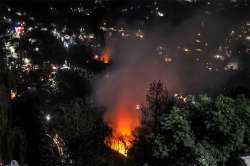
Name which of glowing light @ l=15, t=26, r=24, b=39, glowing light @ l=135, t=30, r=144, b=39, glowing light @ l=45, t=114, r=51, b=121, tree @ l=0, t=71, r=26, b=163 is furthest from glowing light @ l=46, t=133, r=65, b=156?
glowing light @ l=135, t=30, r=144, b=39


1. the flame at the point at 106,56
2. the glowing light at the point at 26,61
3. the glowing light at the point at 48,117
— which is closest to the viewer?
the glowing light at the point at 48,117

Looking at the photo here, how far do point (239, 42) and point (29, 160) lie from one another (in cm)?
4694

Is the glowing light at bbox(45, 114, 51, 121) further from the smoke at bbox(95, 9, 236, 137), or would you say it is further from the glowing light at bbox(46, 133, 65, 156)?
the smoke at bbox(95, 9, 236, 137)

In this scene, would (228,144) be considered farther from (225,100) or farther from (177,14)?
(177,14)

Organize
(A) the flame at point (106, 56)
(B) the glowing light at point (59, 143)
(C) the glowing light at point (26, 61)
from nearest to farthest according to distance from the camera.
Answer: (B) the glowing light at point (59, 143)
(C) the glowing light at point (26, 61)
(A) the flame at point (106, 56)

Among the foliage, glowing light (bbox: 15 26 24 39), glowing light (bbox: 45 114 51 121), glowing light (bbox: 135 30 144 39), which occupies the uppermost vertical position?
glowing light (bbox: 135 30 144 39)

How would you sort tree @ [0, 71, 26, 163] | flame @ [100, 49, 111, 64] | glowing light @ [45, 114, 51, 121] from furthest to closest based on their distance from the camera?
flame @ [100, 49, 111, 64] → glowing light @ [45, 114, 51, 121] → tree @ [0, 71, 26, 163]

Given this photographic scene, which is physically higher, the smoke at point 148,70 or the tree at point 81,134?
the smoke at point 148,70

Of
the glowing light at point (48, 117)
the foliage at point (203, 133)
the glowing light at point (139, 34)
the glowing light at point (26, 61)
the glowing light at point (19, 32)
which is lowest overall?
the foliage at point (203, 133)

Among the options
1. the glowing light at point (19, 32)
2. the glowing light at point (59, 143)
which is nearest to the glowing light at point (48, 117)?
the glowing light at point (59, 143)

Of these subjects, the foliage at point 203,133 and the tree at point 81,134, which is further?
the tree at point 81,134

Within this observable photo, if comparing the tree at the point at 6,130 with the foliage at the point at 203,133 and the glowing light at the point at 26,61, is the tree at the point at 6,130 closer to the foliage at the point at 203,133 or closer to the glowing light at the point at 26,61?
the foliage at the point at 203,133

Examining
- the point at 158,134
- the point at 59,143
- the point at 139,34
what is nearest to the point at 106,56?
the point at 139,34

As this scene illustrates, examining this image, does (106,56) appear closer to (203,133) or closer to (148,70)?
(148,70)
